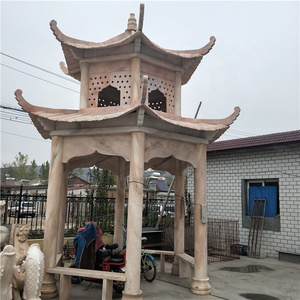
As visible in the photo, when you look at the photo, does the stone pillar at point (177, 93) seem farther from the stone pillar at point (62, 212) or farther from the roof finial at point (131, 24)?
the stone pillar at point (62, 212)

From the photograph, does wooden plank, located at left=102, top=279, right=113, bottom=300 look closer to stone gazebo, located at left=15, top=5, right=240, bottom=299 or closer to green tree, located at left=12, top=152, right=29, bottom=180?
stone gazebo, located at left=15, top=5, right=240, bottom=299

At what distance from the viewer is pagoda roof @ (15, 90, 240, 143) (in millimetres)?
5922

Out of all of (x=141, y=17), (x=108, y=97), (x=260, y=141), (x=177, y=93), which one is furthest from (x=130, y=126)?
(x=260, y=141)

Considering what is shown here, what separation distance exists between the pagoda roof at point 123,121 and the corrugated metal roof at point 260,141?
517cm

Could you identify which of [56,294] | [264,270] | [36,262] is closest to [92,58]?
[36,262]

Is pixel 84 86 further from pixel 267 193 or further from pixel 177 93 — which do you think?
pixel 267 193

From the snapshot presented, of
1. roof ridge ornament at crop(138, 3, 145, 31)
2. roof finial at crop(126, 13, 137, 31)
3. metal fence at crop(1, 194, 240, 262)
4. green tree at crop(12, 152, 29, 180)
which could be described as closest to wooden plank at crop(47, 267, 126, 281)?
roof ridge ornament at crop(138, 3, 145, 31)

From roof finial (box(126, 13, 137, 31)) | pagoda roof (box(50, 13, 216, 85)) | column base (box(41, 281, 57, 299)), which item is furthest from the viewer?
roof finial (box(126, 13, 137, 31))

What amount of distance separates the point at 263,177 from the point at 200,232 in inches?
A: 252

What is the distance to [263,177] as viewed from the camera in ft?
39.8

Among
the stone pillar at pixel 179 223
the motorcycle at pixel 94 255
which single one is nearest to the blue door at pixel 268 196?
the stone pillar at pixel 179 223

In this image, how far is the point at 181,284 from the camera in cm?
731

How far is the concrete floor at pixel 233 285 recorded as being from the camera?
21.4 ft

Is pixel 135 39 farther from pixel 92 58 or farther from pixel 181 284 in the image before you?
pixel 181 284
